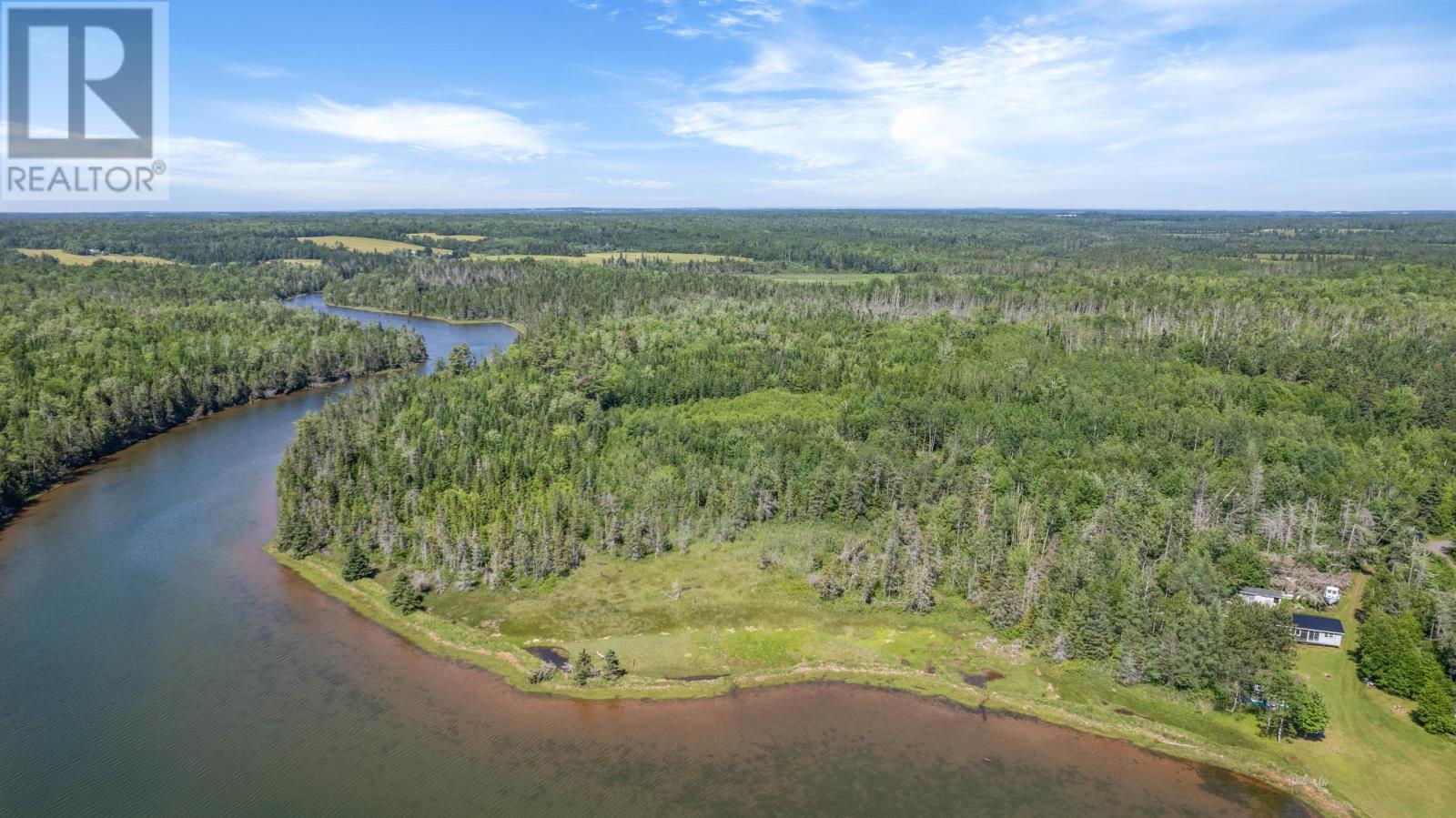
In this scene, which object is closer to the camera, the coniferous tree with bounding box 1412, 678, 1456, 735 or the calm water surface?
the calm water surface

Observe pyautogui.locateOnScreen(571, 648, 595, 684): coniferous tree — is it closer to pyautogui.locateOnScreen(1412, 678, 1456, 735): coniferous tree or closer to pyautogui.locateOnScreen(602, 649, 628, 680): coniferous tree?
pyautogui.locateOnScreen(602, 649, 628, 680): coniferous tree

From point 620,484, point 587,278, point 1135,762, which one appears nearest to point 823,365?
point 620,484

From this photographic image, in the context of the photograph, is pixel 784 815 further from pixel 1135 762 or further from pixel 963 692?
pixel 1135 762

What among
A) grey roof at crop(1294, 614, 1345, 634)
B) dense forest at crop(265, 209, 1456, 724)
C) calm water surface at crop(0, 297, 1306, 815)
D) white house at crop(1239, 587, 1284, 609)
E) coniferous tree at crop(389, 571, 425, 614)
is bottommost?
calm water surface at crop(0, 297, 1306, 815)

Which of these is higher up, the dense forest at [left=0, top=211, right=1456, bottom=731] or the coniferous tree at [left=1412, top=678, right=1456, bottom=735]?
the dense forest at [left=0, top=211, right=1456, bottom=731]

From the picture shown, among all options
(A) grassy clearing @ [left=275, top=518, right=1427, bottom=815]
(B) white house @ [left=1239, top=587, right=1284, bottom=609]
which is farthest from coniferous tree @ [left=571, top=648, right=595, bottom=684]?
(B) white house @ [left=1239, top=587, right=1284, bottom=609]

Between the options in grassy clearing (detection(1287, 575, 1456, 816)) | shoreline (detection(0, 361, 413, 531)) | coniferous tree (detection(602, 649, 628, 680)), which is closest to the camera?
grassy clearing (detection(1287, 575, 1456, 816))

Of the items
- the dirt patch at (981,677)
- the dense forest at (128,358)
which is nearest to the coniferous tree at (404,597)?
the dirt patch at (981,677)

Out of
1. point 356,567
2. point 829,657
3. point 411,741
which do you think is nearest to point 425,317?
point 356,567
